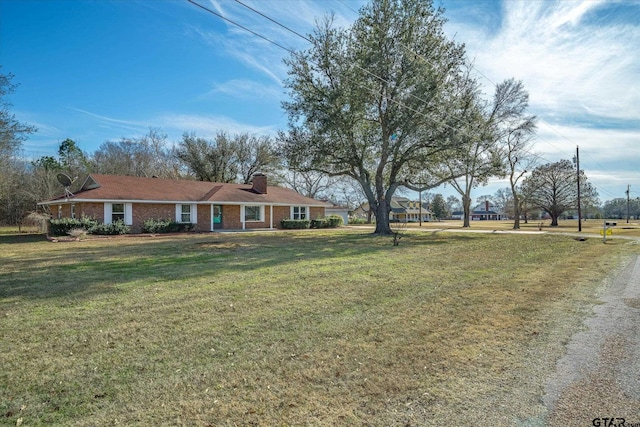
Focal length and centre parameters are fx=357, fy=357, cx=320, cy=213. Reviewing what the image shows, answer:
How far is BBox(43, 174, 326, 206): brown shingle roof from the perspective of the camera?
22.8 meters

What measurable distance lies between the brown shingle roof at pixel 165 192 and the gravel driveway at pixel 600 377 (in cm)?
2395

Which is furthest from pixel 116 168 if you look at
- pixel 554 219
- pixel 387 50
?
pixel 554 219

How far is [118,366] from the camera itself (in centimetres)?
355

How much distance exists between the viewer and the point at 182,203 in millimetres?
25172

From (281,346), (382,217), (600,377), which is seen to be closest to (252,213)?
(382,217)

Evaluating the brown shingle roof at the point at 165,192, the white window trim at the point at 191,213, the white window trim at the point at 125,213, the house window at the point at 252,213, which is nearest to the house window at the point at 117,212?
the white window trim at the point at 125,213

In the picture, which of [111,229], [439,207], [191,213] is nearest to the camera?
[111,229]

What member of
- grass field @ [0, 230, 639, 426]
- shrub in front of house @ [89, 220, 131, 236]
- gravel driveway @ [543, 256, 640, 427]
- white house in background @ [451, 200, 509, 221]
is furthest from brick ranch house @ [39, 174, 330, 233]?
white house in background @ [451, 200, 509, 221]

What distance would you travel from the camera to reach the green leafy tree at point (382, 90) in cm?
1941

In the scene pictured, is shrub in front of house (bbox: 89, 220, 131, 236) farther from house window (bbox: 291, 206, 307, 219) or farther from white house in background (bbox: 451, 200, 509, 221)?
white house in background (bbox: 451, 200, 509, 221)

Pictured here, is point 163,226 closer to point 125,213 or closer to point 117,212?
point 125,213

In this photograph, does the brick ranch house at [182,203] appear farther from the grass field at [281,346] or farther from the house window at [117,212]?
the grass field at [281,346]

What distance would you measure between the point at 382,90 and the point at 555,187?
41.2 m

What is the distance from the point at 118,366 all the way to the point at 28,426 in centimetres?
97
